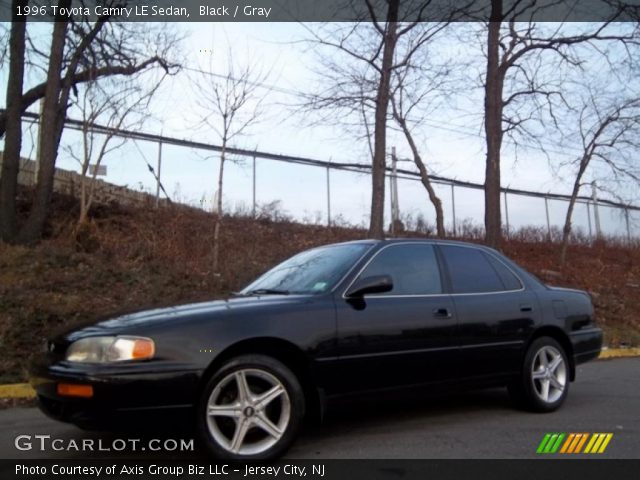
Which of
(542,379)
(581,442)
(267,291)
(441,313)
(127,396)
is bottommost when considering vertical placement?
(581,442)

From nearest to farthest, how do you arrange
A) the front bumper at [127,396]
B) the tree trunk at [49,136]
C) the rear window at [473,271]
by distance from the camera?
the front bumper at [127,396] → the rear window at [473,271] → the tree trunk at [49,136]

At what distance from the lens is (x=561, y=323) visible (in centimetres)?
582

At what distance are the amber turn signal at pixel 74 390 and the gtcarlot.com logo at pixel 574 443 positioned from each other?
3.10 meters

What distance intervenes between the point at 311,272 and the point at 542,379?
Result: 240cm

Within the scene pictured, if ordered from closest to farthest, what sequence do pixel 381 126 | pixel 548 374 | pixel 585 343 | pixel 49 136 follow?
pixel 548 374
pixel 585 343
pixel 49 136
pixel 381 126

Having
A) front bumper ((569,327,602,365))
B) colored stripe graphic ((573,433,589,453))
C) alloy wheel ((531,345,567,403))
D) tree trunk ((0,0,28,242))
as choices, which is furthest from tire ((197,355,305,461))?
tree trunk ((0,0,28,242))

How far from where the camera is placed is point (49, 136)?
12.6 metres

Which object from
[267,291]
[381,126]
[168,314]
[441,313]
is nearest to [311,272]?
[267,291]

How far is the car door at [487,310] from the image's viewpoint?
5098 millimetres

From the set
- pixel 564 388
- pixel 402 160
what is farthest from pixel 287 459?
pixel 402 160

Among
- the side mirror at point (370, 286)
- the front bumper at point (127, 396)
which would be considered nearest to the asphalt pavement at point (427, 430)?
the front bumper at point (127, 396)

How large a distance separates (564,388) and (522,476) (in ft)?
6.75

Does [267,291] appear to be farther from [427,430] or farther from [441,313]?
[427,430]

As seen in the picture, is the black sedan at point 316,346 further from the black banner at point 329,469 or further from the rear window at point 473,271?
the black banner at point 329,469
